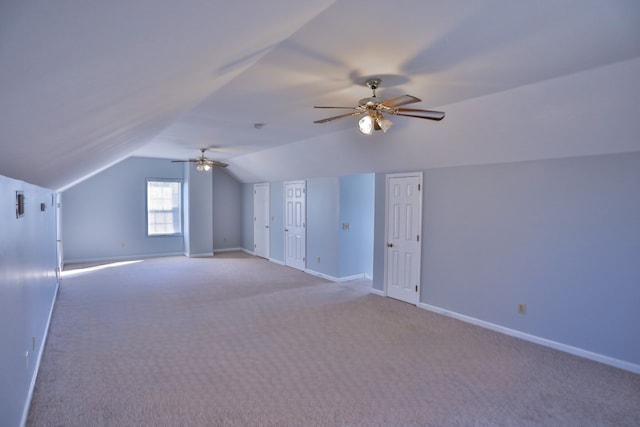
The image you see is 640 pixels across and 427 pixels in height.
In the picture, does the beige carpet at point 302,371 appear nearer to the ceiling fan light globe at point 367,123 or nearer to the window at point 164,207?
the ceiling fan light globe at point 367,123

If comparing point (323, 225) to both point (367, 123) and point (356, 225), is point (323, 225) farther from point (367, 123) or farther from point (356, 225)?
point (367, 123)

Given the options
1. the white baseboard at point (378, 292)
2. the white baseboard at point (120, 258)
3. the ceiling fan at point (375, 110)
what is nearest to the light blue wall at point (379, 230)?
the white baseboard at point (378, 292)

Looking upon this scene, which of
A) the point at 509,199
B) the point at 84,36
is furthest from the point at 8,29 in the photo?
the point at 509,199

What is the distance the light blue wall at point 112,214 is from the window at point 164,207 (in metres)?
0.16

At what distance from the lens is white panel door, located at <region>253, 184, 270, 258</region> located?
30.5 feet

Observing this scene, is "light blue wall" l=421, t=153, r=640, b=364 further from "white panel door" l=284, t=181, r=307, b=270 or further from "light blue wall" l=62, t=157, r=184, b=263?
"light blue wall" l=62, t=157, r=184, b=263

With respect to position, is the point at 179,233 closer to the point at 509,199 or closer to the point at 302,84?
the point at 302,84

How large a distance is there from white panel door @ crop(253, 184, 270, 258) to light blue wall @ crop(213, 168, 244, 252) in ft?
3.45

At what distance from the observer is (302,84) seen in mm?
3199

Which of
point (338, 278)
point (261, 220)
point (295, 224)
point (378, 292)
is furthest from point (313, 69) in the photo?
point (261, 220)

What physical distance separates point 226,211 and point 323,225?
4482 mm

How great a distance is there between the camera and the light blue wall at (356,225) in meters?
6.79

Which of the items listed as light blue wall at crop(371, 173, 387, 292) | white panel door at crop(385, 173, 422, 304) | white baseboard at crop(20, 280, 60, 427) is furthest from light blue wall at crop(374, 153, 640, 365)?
white baseboard at crop(20, 280, 60, 427)

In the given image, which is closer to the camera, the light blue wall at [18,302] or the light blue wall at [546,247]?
the light blue wall at [18,302]
